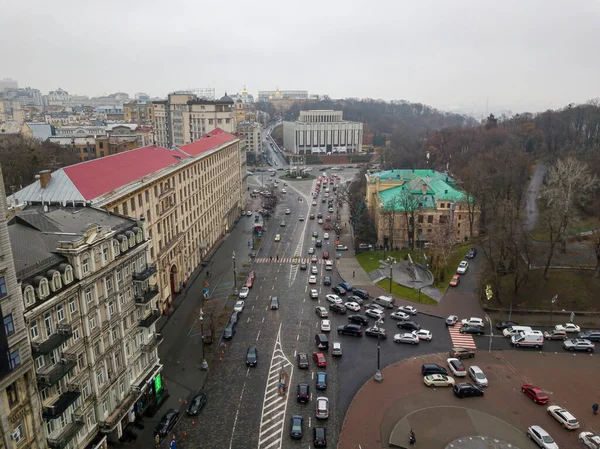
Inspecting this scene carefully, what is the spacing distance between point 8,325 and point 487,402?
118ft

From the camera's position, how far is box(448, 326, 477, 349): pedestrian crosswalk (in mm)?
49319

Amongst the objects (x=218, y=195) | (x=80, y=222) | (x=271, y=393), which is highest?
(x=80, y=222)

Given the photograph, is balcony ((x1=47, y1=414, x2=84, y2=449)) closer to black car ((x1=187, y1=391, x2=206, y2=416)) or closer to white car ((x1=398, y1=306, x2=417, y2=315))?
black car ((x1=187, y1=391, x2=206, y2=416))

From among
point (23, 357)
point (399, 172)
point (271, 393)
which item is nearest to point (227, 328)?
point (271, 393)

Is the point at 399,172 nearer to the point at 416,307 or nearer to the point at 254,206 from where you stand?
the point at 254,206

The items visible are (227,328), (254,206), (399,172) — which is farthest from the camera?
(254,206)

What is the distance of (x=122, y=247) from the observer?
3566cm

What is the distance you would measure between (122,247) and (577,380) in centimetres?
4165

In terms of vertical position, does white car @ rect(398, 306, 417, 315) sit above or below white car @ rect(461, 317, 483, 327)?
below

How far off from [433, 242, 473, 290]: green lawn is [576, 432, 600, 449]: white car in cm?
2971

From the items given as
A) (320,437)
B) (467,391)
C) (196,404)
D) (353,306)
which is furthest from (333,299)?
(320,437)

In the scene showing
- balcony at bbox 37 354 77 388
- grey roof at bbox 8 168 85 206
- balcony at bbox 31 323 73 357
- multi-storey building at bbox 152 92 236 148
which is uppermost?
multi-storey building at bbox 152 92 236 148

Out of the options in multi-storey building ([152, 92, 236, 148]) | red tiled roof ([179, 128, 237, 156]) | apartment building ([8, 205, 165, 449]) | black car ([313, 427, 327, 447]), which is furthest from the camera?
multi-storey building ([152, 92, 236, 148])

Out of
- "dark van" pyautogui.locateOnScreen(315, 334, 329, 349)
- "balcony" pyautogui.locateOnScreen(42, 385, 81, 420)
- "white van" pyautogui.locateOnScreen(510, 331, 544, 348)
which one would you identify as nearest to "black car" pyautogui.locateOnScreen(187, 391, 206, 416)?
"balcony" pyautogui.locateOnScreen(42, 385, 81, 420)
